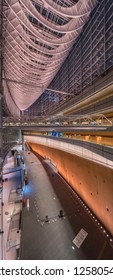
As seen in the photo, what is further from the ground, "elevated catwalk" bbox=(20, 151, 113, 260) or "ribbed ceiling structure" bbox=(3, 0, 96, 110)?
"ribbed ceiling structure" bbox=(3, 0, 96, 110)

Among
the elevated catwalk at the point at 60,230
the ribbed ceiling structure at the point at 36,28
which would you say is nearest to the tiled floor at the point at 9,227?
the elevated catwalk at the point at 60,230

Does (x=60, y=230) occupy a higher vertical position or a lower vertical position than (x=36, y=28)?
lower

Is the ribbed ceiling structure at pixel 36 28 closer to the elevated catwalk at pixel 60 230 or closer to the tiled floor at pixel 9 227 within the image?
the tiled floor at pixel 9 227

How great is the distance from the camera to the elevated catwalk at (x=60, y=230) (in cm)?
702

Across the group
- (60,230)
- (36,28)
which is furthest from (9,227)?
(36,28)

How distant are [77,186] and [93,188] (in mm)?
3526

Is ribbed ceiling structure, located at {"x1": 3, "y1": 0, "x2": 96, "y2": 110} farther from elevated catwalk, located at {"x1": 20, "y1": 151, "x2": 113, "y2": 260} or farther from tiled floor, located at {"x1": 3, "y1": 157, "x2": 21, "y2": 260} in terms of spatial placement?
elevated catwalk, located at {"x1": 20, "y1": 151, "x2": 113, "y2": 260}

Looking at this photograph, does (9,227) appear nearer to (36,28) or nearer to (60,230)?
(60,230)

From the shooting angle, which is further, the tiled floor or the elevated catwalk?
the tiled floor

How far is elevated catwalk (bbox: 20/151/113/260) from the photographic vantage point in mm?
7023

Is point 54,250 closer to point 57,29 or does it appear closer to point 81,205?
point 81,205

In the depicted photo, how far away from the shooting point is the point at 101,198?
9.08 metres

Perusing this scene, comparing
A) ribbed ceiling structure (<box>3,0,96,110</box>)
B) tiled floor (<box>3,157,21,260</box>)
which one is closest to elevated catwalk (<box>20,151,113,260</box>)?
tiled floor (<box>3,157,21,260</box>)

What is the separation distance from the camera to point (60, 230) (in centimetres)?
846
